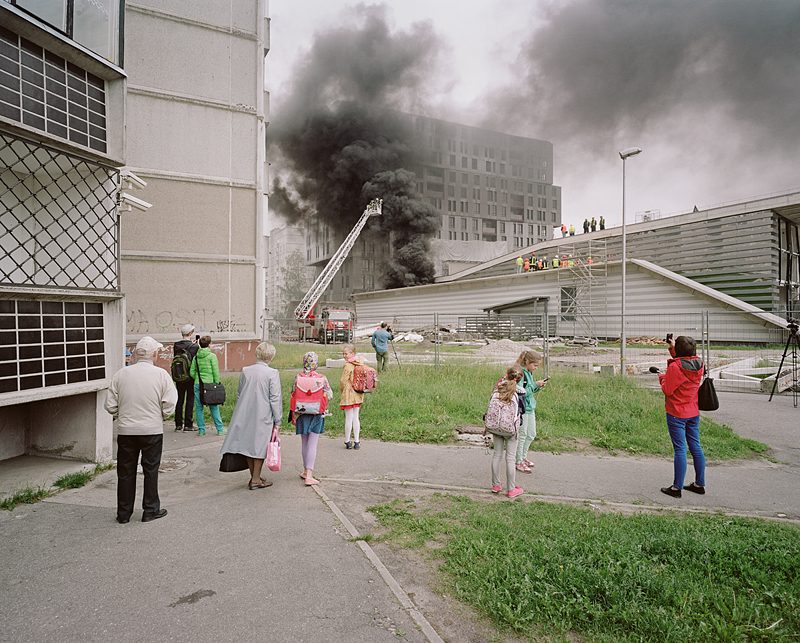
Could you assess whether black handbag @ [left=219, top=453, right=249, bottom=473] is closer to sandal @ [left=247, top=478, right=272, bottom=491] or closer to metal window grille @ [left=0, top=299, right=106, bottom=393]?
sandal @ [left=247, top=478, right=272, bottom=491]

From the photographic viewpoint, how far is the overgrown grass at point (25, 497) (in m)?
5.02

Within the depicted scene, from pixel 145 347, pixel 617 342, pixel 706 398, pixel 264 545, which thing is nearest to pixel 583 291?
pixel 617 342

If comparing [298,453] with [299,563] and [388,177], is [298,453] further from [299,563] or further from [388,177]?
[388,177]

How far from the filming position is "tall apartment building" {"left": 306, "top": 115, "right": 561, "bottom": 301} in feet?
231

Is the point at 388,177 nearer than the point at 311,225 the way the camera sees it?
Yes

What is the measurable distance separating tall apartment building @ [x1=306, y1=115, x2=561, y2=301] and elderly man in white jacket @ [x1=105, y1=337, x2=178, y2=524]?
56737 mm

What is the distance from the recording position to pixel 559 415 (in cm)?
932

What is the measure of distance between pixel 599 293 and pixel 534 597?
27.5 meters

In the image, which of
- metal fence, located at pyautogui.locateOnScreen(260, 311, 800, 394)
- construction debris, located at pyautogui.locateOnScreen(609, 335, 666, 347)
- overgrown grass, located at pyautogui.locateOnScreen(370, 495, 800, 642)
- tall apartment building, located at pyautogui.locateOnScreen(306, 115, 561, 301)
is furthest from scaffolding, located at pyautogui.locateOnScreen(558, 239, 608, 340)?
tall apartment building, located at pyautogui.locateOnScreen(306, 115, 561, 301)

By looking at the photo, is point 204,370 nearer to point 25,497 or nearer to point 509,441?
point 25,497

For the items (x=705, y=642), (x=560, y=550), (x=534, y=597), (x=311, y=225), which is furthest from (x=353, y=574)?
(x=311, y=225)

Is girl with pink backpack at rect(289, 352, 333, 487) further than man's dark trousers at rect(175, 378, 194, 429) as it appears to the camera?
No

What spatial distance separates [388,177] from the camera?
48.5m

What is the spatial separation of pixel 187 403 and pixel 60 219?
11.3 ft
